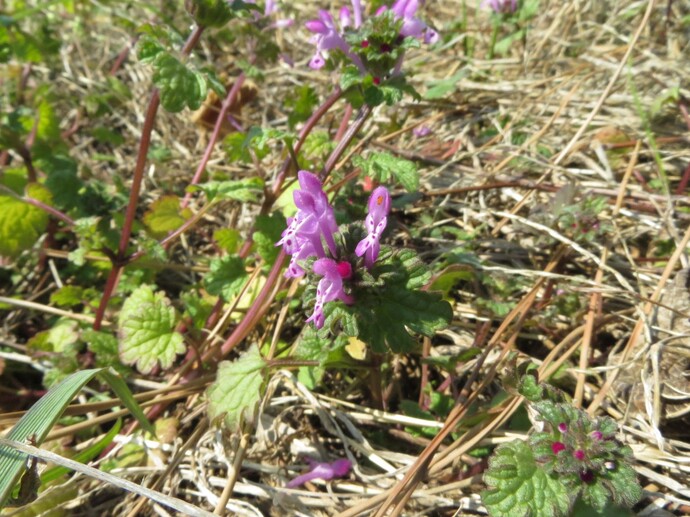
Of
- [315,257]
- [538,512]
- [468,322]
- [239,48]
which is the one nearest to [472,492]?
→ [538,512]

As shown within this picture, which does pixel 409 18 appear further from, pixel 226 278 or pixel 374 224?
pixel 226 278

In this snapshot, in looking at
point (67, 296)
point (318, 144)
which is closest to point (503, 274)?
point (318, 144)

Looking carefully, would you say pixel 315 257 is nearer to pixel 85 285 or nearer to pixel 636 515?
pixel 636 515

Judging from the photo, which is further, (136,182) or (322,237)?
(136,182)

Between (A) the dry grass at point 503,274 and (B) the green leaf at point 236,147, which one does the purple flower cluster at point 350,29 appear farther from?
(A) the dry grass at point 503,274

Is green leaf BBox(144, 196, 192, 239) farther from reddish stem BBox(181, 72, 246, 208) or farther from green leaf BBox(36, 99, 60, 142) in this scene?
green leaf BBox(36, 99, 60, 142)

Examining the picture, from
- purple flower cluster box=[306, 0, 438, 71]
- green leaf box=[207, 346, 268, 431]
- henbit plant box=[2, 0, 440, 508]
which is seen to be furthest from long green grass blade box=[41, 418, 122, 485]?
purple flower cluster box=[306, 0, 438, 71]

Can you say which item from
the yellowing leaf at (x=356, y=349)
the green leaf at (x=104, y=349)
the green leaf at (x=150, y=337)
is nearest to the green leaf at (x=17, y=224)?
the green leaf at (x=104, y=349)
